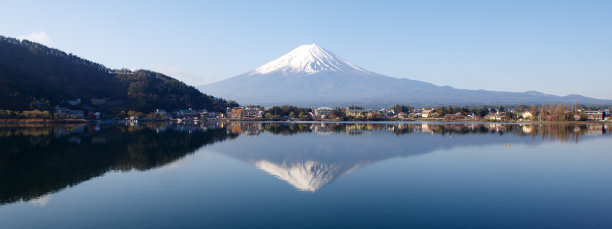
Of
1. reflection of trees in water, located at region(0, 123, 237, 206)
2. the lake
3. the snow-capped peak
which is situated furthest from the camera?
the snow-capped peak

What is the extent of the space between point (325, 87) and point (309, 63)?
16.6m

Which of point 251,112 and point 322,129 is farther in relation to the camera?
point 251,112

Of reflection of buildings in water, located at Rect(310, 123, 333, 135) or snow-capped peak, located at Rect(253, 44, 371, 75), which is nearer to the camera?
reflection of buildings in water, located at Rect(310, 123, 333, 135)

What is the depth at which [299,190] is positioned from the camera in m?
7.33

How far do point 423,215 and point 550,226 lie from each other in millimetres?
1534

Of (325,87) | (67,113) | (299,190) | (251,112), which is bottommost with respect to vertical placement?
(299,190)

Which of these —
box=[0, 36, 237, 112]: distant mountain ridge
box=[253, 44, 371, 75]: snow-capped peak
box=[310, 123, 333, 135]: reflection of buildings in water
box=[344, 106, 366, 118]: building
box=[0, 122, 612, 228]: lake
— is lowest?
box=[0, 122, 612, 228]: lake

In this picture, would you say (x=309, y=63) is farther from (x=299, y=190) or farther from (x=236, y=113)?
(x=299, y=190)

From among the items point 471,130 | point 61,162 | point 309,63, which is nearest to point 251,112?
point 471,130

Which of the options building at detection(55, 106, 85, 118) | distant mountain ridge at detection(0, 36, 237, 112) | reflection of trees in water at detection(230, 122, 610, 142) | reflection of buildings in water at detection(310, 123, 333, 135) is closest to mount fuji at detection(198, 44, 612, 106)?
distant mountain ridge at detection(0, 36, 237, 112)

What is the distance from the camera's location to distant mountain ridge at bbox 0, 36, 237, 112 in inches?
1438

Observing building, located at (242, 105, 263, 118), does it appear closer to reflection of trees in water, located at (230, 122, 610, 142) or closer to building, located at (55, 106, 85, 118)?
building, located at (55, 106, 85, 118)

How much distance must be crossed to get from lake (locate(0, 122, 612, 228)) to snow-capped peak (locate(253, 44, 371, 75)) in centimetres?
13075

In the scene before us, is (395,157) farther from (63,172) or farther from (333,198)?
(63,172)
